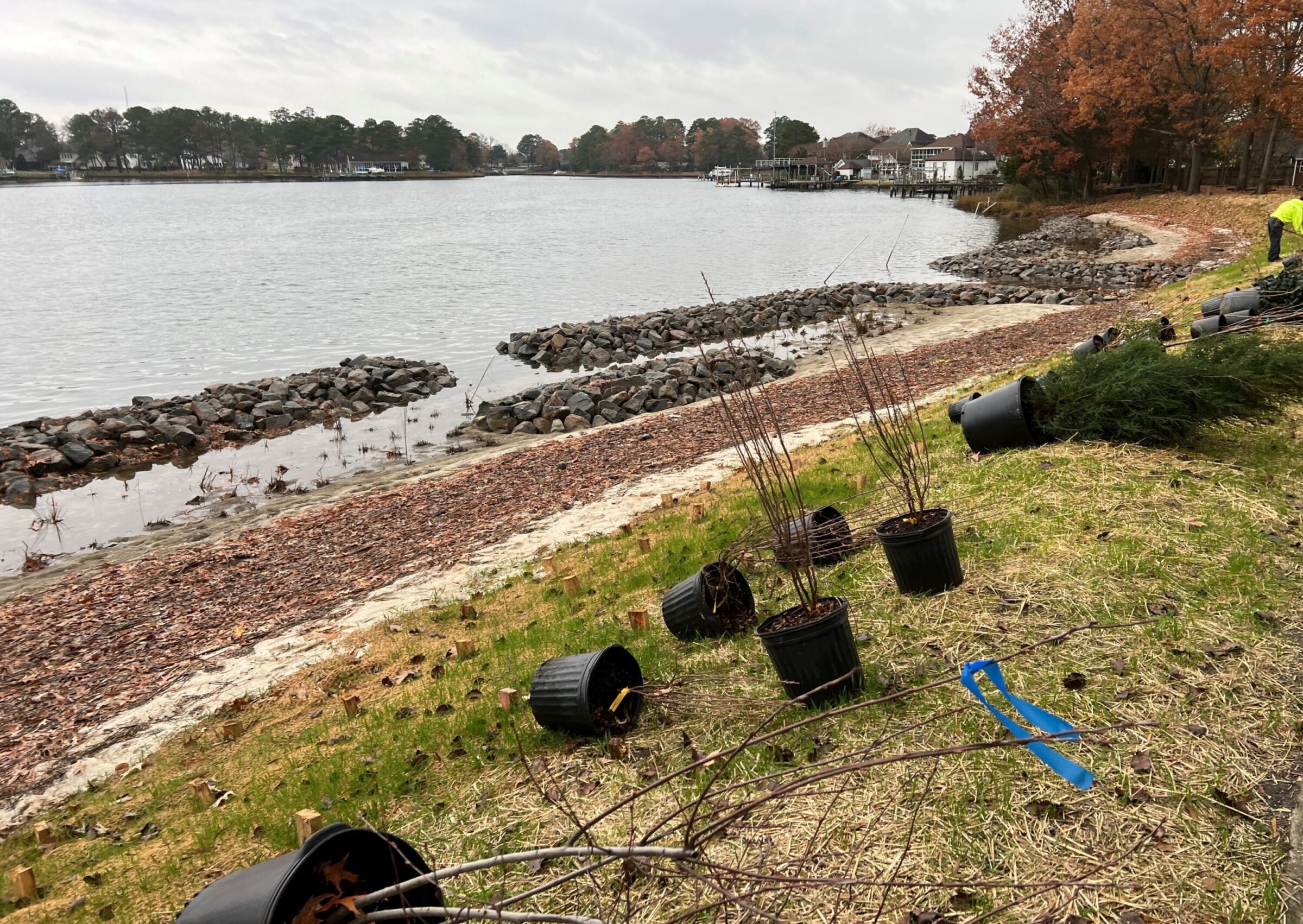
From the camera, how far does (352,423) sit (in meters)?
19.3

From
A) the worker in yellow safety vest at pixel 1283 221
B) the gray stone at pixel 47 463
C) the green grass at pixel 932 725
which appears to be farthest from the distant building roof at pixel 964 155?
the green grass at pixel 932 725

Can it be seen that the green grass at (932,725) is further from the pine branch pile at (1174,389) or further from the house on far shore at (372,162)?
the house on far shore at (372,162)

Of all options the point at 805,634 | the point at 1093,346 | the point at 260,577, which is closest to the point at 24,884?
the point at 805,634

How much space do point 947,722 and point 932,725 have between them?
8 centimetres

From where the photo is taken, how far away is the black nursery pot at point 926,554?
213 inches

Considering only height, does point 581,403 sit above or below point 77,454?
above

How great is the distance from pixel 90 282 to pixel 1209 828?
50.2m

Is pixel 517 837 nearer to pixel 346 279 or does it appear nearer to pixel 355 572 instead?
pixel 355 572

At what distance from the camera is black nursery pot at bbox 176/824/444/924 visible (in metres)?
2.65

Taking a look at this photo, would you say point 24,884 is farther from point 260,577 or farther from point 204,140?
point 204,140

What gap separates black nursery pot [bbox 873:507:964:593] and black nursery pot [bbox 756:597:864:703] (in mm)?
1190

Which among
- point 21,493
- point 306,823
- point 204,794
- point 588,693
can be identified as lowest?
point 21,493

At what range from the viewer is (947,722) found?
4.18m

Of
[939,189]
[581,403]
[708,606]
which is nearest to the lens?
[708,606]
